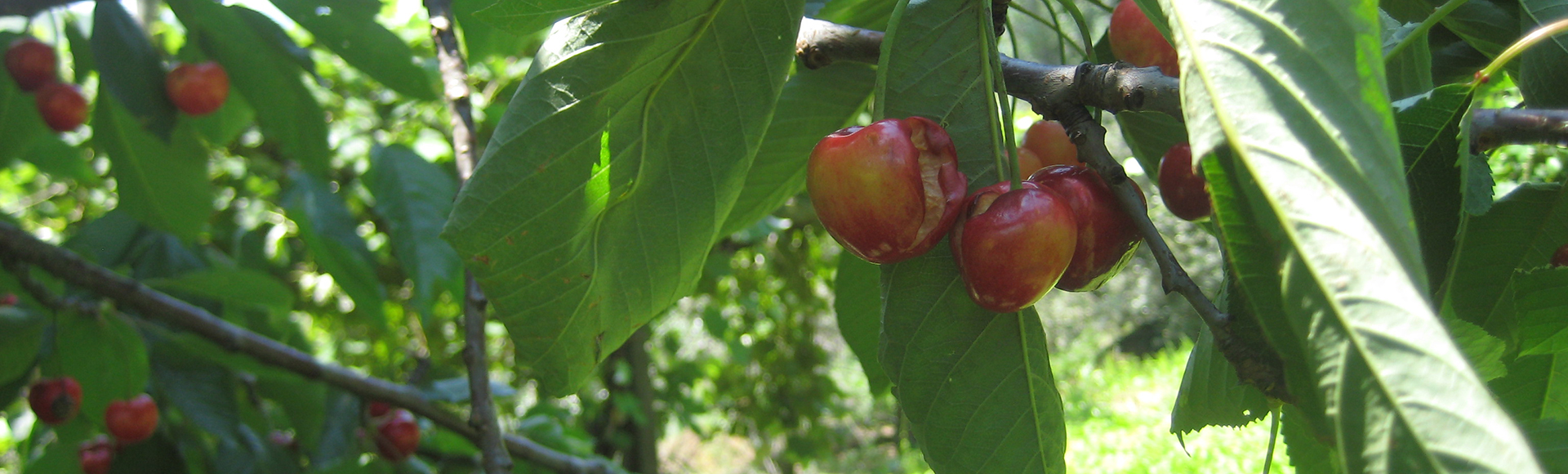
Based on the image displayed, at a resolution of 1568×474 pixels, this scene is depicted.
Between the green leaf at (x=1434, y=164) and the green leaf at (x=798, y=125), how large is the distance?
0.38m

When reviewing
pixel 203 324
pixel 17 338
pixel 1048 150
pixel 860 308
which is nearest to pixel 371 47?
pixel 203 324

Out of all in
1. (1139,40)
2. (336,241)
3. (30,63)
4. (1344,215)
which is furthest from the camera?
(30,63)

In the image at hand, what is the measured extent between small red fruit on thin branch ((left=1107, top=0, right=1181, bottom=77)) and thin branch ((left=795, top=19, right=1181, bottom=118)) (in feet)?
0.47

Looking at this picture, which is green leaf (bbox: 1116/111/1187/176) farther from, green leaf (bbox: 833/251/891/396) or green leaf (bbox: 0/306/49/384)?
green leaf (bbox: 0/306/49/384)

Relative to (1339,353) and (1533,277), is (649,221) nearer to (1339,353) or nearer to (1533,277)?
(1339,353)

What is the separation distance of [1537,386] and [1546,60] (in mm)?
189

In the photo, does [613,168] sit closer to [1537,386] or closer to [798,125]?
[798,125]

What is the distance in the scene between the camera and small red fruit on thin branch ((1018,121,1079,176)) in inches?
26.9

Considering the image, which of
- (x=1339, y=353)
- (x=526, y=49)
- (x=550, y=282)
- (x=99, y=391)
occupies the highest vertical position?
(x=1339, y=353)

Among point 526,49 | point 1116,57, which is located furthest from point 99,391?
point 526,49

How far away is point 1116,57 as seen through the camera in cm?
70

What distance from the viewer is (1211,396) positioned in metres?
0.49

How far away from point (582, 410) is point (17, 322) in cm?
196

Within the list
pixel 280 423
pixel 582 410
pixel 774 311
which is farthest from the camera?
pixel 774 311
